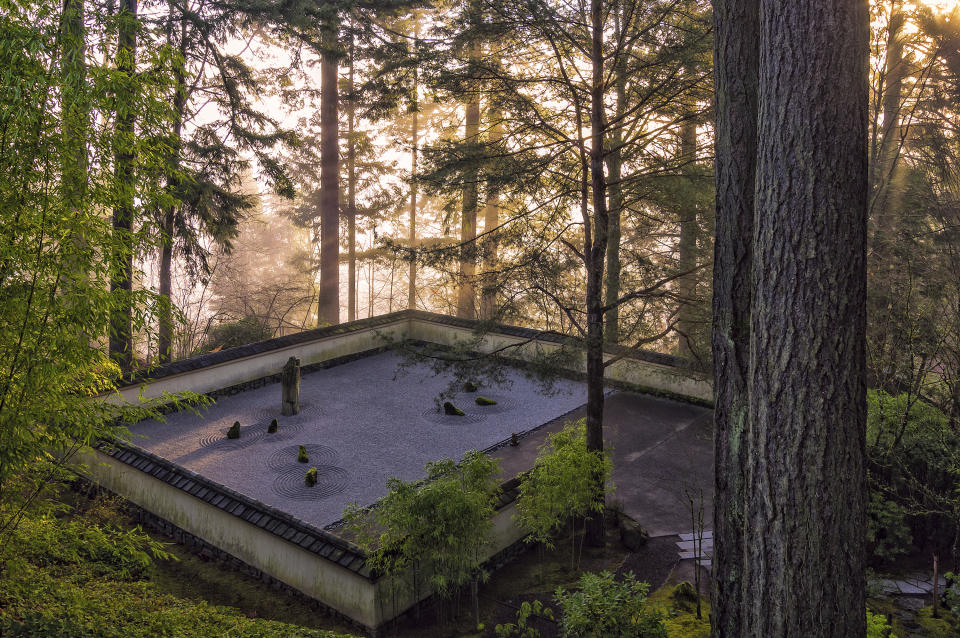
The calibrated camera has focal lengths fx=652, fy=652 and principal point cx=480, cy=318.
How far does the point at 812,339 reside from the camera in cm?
359

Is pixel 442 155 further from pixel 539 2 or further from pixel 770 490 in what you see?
pixel 770 490

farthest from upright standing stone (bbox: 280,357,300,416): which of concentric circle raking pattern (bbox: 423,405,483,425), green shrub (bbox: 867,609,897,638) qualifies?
green shrub (bbox: 867,609,897,638)

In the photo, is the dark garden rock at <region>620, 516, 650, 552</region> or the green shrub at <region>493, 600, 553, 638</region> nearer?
the green shrub at <region>493, 600, 553, 638</region>

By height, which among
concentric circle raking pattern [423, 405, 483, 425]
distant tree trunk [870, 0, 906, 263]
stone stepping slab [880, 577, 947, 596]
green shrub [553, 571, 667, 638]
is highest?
distant tree trunk [870, 0, 906, 263]

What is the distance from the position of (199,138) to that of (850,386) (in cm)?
1446

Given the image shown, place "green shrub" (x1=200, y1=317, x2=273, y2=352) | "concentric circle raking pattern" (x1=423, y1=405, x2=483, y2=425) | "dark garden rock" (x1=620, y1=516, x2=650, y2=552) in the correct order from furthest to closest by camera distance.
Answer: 1. "green shrub" (x1=200, y1=317, x2=273, y2=352)
2. "concentric circle raking pattern" (x1=423, y1=405, x2=483, y2=425)
3. "dark garden rock" (x1=620, y1=516, x2=650, y2=552)

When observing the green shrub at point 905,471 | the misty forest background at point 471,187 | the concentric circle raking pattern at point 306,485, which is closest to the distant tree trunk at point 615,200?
the misty forest background at point 471,187

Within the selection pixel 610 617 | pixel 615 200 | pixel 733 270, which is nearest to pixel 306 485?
pixel 610 617

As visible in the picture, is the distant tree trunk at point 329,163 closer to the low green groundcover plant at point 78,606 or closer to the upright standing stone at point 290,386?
the upright standing stone at point 290,386

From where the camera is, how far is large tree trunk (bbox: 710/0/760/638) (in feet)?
15.0

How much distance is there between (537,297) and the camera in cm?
907

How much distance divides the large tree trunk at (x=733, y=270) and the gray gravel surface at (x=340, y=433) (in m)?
4.86

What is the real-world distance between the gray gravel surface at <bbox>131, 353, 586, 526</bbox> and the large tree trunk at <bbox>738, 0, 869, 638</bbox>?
5855 mm

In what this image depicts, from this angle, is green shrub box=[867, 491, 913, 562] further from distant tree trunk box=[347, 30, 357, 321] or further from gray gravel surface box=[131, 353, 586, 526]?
distant tree trunk box=[347, 30, 357, 321]
